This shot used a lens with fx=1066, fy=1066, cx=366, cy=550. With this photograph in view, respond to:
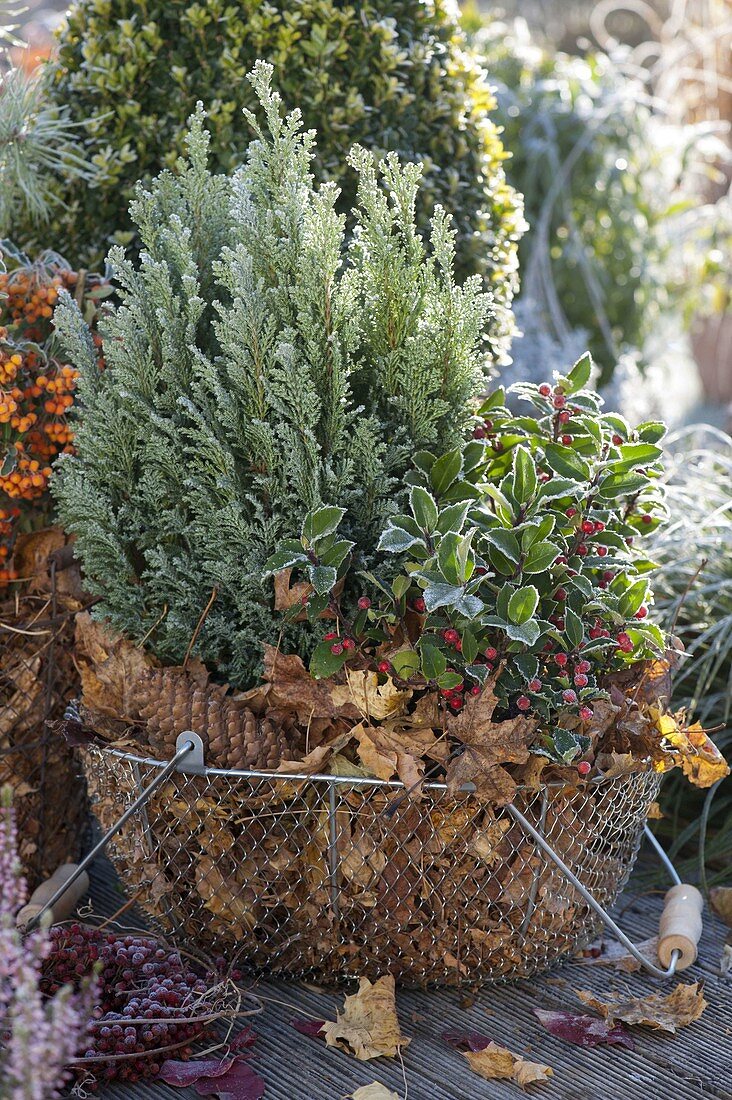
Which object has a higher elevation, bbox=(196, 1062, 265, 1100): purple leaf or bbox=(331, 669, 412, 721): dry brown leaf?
bbox=(331, 669, 412, 721): dry brown leaf

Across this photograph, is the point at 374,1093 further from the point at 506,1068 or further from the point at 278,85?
the point at 278,85

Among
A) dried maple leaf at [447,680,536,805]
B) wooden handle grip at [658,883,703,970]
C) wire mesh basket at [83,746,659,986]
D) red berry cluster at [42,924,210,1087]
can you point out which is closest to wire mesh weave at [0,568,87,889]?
wire mesh basket at [83,746,659,986]

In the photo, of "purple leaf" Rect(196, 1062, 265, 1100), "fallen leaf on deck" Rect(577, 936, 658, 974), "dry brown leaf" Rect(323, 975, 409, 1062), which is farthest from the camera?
"fallen leaf on deck" Rect(577, 936, 658, 974)

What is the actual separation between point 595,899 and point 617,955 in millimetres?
202

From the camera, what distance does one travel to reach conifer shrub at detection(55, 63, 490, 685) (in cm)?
154

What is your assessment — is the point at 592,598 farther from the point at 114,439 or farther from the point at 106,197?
the point at 106,197

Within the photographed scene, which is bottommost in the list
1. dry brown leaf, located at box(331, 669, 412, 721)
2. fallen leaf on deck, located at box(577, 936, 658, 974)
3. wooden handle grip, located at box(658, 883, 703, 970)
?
fallen leaf on deck, located at box(577, 936, 658, 974)

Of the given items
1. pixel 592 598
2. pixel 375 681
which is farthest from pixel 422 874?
pixel 592 598

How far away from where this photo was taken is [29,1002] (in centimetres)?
102

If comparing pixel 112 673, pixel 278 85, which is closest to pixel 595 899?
pixel 112 673

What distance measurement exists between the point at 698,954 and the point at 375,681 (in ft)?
2.60

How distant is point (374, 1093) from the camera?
140 cm

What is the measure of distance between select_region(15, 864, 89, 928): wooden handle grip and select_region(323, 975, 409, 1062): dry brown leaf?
49 centimetres

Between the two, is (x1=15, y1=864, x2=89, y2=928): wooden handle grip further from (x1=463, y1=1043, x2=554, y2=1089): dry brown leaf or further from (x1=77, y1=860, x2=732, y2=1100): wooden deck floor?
(x1=463, y1=1043, x2=554, y2=1089): dry brown leaf
